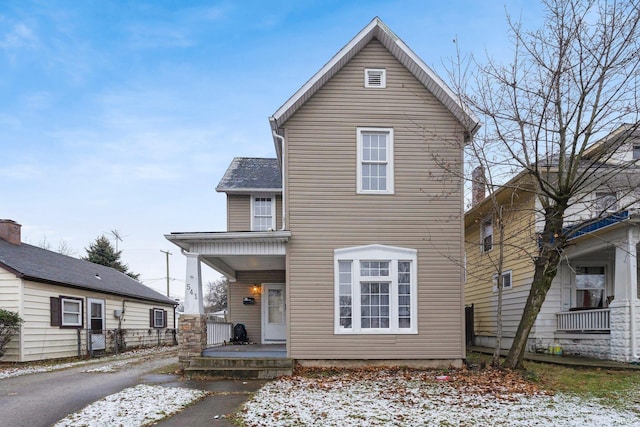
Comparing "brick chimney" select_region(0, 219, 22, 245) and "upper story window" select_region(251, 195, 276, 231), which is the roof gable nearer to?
"upper story window" select_region(251, 195, 276, 231)

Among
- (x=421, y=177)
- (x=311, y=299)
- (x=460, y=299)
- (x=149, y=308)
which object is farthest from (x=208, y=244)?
(x=149, y=308)

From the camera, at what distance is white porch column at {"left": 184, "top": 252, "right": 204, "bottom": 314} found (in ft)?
36.0

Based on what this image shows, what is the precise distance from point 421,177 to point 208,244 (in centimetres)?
522

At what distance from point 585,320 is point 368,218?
247 inches

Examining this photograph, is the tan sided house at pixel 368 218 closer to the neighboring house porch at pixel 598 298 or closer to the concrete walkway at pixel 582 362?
the concrete walkway at pixel 582 362

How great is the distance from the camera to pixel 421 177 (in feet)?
36.6

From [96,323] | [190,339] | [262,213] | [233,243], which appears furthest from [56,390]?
[96,323]

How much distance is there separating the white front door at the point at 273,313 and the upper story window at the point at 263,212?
1.90 meters

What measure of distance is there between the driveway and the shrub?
7.74ft

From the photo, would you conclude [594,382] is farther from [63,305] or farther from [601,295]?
[63,305]

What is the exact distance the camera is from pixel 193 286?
11.0 meters

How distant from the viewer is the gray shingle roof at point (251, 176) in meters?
15.0

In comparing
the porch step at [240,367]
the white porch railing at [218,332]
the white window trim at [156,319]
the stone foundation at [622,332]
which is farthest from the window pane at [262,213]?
the white window trim at [156,319]

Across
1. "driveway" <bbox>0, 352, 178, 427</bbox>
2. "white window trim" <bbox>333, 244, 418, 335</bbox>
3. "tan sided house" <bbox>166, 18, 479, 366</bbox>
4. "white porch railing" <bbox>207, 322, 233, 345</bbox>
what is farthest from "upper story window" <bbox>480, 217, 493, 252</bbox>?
"driveway" <bbox>0, 352, 178, 427</bbox>
